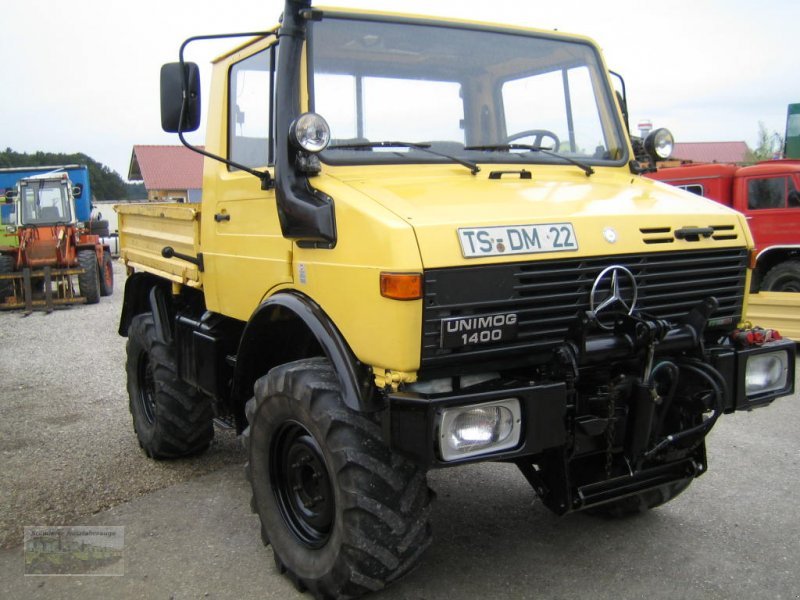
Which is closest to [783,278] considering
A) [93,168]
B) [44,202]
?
[44,202]

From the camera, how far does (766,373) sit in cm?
361

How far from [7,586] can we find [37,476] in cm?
157

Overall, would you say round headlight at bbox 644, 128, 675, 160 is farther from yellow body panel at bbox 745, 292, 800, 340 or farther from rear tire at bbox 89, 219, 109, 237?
rear tire at bbox 89, 219, 109, 237

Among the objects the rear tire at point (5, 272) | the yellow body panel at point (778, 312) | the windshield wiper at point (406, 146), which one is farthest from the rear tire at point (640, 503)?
the rear tire at point (5, 272)

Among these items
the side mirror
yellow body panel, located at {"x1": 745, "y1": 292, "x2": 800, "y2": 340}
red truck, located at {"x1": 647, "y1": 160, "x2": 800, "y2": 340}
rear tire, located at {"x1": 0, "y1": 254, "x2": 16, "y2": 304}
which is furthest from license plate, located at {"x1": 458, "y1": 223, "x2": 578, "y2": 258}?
rear tire, located at {"x1": 0, "y1": 254, "x2": 16, "y2": 304}

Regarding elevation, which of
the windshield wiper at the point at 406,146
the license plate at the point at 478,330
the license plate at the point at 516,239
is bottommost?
the license plate at the point at 478,330

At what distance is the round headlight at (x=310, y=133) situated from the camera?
10.2 feet

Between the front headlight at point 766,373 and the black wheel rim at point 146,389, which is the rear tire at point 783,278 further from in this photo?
the black wheel rim at point 146,389

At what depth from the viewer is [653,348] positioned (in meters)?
3.04

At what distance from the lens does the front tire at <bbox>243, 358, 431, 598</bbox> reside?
115 inches

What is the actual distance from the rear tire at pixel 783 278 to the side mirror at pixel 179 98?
909cm

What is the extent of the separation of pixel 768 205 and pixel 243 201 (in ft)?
29.9

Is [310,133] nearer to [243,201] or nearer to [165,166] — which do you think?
[243,201]

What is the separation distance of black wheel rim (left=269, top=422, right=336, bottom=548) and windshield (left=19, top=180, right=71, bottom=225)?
604 inches
